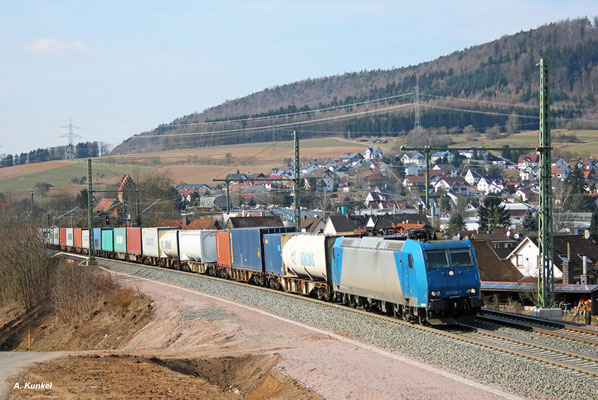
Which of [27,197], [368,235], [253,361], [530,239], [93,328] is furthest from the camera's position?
[27,197]

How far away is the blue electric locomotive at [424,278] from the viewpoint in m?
22.2

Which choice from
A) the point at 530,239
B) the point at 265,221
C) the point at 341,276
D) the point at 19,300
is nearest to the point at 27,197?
the point at 265,221

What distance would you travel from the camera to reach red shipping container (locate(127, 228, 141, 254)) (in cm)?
6510

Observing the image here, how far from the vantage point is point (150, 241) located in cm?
6191

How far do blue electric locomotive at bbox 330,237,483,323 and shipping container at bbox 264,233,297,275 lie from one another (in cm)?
1060

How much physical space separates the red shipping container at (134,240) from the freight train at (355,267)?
1281 centimetres

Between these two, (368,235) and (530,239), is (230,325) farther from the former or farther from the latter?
(530,239)

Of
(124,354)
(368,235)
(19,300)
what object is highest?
(368,235)

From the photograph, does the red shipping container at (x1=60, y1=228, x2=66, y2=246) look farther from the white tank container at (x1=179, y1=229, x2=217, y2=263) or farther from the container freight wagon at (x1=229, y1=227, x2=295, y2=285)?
the container freight wagon at (x1=229, y1=227, x2=295, y2=285)

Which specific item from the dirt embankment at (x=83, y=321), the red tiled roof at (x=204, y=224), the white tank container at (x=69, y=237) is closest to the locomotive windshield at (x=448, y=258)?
the dirt embankment at (x=83, y=321)

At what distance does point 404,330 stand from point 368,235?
683 cm

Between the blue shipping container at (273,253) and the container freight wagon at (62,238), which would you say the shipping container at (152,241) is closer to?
the blue shipping container at (273,253)

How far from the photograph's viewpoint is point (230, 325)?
85.8 feet

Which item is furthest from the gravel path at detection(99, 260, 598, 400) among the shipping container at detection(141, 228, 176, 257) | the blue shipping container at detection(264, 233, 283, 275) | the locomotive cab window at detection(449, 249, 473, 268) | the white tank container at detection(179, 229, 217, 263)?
the shipping container at detection(141, 228, 176, 257)
